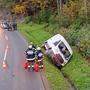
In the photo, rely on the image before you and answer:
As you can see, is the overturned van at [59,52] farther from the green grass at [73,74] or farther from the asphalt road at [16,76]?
the asphalt road at [16,76]

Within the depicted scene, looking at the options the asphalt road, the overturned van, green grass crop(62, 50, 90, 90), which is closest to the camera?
green grass crop(62, 50, 90, 90)

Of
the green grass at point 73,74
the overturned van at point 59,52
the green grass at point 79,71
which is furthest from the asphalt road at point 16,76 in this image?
the overturned van at point 59,52

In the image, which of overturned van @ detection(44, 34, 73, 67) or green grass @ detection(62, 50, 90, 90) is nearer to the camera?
green grass @ detection(62, 50, 90, 90)

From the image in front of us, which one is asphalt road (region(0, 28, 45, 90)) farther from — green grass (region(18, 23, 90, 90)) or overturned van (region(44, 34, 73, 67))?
overturned van (region(44, 34, 73, 67))

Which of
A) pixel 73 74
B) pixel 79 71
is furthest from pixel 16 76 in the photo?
pixel 79 71

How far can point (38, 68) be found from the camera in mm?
24172

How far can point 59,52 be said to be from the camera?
25781 millimetres

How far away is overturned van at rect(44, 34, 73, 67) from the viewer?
25391 millimetres

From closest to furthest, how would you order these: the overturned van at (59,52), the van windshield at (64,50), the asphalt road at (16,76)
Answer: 1. the asphalt road at (16,76)
2. the overturned van at (59,52)
3. the van windshield at (64,50)

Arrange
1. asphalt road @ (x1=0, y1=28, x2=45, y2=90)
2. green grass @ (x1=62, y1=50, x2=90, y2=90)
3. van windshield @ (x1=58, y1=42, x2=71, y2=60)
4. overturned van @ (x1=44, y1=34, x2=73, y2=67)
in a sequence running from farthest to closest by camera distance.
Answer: van windshield @ (x1=58, y1=42, x2=71, y2=60) → overturned van @ (x1=44, y1=34, x2=73, y2=67) → asphalt road @ (x1=0, y1=28, x2=45, y2=90) → green grass @ (x1=62, y1=50, x2=90, y2=90)

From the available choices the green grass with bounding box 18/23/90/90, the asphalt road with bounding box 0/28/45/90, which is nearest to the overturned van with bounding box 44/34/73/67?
the green grass with bounding box 18/23/90/90

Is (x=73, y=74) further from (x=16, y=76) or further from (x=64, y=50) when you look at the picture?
(x=64, y=50)

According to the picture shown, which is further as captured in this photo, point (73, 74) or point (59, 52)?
point (59, 52)

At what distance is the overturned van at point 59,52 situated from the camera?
83.3ft
